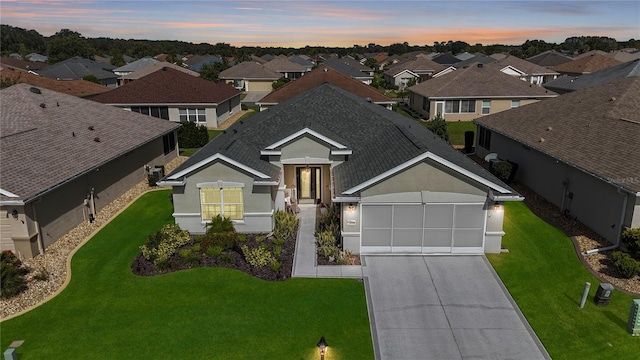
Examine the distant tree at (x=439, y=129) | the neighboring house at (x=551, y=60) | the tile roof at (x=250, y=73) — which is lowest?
the distant tree at (x=439, y=129)

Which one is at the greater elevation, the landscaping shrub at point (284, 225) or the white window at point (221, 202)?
the white window at point (221, 202)

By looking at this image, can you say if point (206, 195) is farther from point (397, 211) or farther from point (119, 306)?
point (397, 211)

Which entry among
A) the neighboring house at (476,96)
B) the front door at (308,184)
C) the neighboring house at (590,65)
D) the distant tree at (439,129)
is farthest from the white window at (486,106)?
the front door at (308,184)

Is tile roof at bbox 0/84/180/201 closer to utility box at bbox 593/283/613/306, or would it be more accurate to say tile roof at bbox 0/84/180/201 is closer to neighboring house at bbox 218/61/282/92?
utility box at bbox 593/283/613/306

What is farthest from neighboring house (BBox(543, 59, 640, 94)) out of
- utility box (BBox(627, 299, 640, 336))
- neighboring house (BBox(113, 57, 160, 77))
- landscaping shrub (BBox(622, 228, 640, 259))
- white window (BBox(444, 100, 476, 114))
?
neighboring house (BBox(113, 57, 160, 77))

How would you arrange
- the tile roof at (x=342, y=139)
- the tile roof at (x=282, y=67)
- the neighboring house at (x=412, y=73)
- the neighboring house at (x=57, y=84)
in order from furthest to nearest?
the tile roof at (x=282, y=67), the neighboring house at (x=412, y=73), the neighboring house at (x=57, y=84), the tile roof at (x=342, y=139)

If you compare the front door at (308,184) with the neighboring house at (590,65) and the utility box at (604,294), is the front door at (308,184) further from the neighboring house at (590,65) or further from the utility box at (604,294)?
the neighboring house at (590,65)

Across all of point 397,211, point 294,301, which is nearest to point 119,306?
point 294,301
